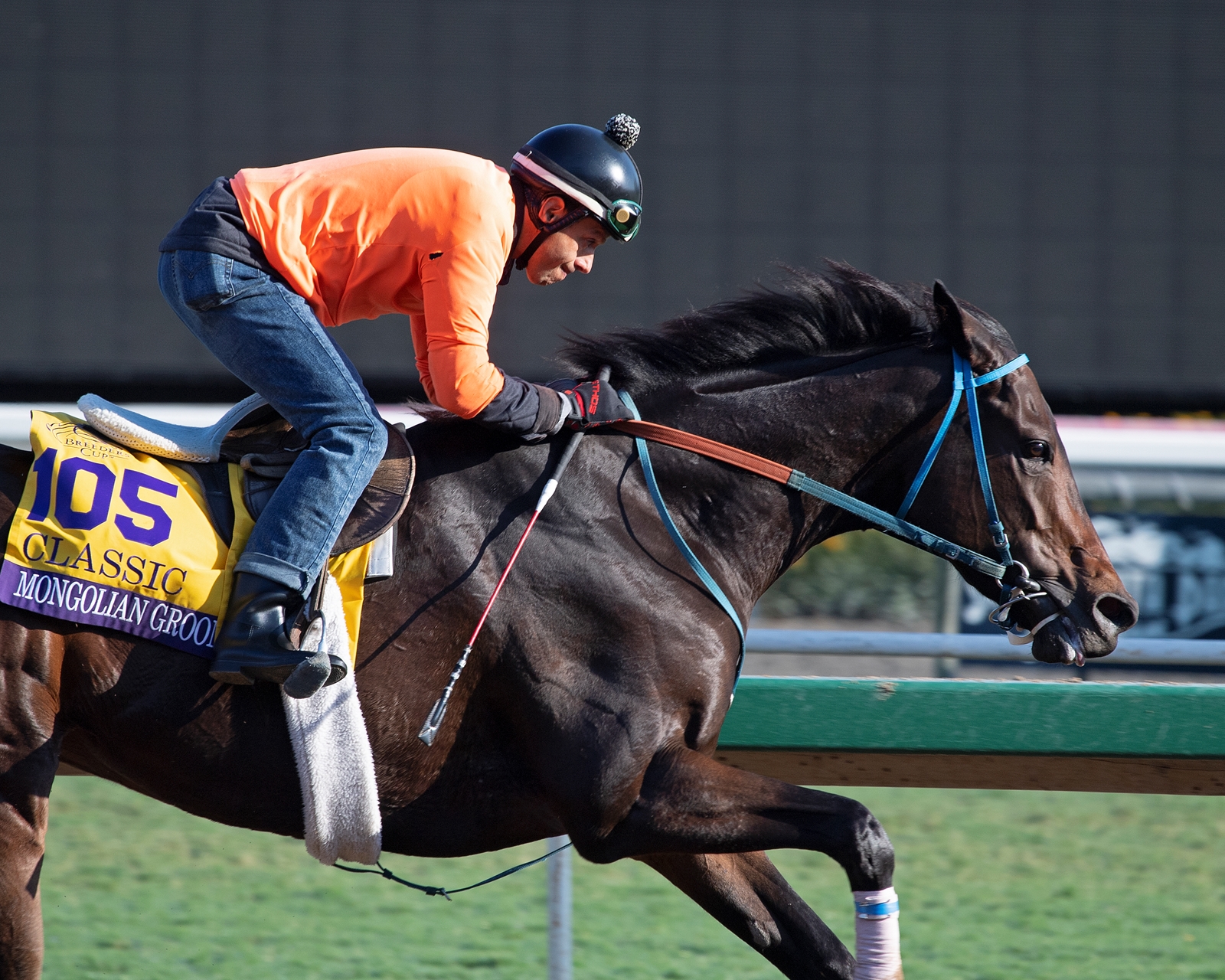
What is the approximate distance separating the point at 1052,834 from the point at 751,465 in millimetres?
3274

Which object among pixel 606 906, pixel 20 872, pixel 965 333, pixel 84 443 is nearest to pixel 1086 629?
pixel 965 333

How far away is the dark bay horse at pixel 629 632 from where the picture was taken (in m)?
2.48

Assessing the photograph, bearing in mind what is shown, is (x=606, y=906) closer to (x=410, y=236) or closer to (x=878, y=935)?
(x=878, y=935)

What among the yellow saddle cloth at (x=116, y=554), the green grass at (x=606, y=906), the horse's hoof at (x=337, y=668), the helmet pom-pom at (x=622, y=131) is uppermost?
the helmet pom-pom at (x=622, y=131)

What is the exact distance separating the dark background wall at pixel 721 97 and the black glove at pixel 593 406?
6282 millimetres

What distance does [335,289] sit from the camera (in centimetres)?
262

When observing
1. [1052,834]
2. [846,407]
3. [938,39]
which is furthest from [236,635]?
[938,39]

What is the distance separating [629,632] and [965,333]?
92cm

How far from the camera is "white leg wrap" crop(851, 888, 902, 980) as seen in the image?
99.3 inches

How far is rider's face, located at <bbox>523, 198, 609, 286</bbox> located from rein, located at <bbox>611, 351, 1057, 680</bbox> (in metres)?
0.30

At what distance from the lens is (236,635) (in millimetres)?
2404

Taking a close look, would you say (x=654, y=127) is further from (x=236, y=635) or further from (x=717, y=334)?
(x=236, y=635)

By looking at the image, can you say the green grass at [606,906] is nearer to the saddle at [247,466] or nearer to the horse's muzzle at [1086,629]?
the horse's muzzle at [1086,629]

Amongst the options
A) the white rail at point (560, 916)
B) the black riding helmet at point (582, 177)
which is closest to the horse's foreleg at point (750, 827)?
the white rail at point (560, 916)
